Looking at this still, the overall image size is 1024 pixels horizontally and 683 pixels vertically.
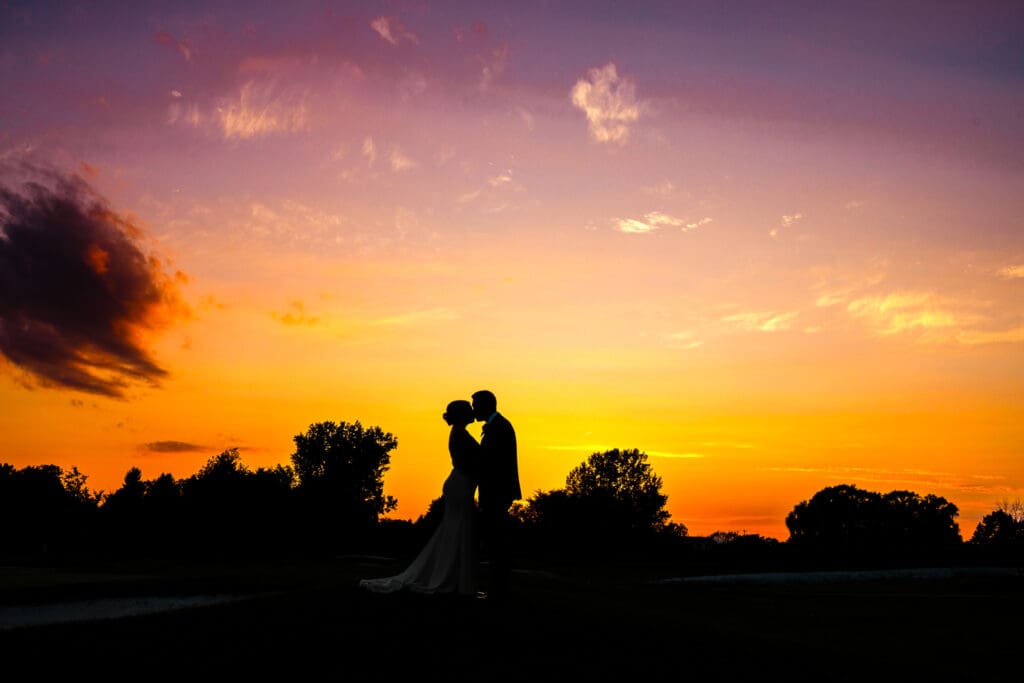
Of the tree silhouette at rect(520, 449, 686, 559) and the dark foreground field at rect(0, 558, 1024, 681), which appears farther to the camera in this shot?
the tree silhouette at rect(520, 449, 686, 559)

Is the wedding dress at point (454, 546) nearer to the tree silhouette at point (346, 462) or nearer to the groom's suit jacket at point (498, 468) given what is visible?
the groom's suit jacket at point (498, 468)

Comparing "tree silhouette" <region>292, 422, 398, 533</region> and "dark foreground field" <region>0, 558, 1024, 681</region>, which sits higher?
"tree silhouette" <region>292, 422, 398, 533</region>

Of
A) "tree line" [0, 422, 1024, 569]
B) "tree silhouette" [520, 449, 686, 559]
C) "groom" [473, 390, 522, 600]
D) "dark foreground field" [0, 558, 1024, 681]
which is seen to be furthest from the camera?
"tree silhouette" [520, 449, 686, 559]

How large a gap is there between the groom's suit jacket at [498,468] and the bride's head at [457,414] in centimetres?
101

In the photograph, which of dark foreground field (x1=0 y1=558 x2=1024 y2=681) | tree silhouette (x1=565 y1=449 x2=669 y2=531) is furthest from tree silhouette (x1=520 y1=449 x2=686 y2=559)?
dark foreground field (x1=0 y1=558 x2=1024 y2=681)

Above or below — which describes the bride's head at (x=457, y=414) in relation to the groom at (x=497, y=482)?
above

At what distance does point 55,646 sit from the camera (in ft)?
42.2

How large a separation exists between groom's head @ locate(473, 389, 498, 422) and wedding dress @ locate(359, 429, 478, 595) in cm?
89

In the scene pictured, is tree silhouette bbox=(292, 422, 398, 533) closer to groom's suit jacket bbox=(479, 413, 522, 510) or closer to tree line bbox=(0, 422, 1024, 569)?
tree line bbox=(0, 422, 1024, 569)

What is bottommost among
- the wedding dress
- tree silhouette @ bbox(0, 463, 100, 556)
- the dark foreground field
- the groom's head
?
the dark foreground field

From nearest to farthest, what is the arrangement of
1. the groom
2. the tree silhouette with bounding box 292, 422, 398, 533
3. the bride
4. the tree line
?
1. the groom
2. the bride
3. the tree line
4. the tree silhouette with bounding box 292, 422, 398, 533

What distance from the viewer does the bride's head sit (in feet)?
54.8

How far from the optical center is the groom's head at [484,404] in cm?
1584

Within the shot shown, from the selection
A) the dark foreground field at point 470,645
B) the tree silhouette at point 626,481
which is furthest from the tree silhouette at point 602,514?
the dark foreground field at point 470,645
